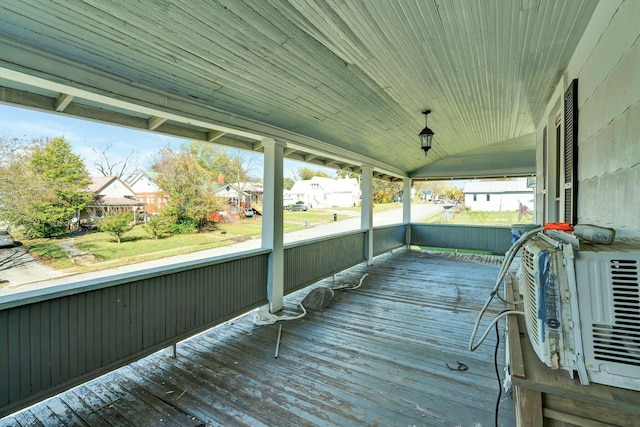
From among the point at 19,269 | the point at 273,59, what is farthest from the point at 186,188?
the point at 273,59

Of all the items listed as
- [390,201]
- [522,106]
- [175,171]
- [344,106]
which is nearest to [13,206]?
[175,171]

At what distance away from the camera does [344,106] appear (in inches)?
149

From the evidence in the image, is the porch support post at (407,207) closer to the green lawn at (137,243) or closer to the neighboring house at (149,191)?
the green lawn at (137,243)

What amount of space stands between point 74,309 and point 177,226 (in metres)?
2.10

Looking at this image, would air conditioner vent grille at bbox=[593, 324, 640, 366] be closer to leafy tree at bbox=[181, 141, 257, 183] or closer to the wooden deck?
the wooden deck

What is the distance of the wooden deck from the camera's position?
218 centimetres

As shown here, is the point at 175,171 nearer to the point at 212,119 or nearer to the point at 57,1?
the point at 212,119

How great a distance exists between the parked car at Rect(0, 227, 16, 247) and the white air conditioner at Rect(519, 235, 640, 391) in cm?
376

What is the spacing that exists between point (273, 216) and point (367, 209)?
3.47m

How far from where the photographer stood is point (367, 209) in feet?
23.4

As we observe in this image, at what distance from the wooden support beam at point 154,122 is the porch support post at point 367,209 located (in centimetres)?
472

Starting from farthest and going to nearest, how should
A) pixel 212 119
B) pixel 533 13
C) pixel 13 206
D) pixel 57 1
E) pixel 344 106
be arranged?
pixel 344 106 → pixel 212 119 → pixel 13 206 → pixel 533 13 → pixel 57 1

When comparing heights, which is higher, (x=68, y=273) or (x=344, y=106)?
(x=344, y=106)

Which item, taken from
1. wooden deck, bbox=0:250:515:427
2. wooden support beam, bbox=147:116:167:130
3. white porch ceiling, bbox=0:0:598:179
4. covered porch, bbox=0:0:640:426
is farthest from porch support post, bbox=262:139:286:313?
wooden support beam, bbox=147:116:167:130
